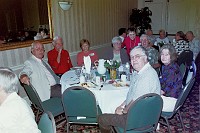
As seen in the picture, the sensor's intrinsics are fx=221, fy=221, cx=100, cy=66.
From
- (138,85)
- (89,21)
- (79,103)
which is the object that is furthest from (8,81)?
(89,21)

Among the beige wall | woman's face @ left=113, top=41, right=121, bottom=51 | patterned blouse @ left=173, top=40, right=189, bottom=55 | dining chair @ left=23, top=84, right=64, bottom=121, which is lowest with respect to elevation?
dining chair @ left=23, top=84, right=64, bottom=121

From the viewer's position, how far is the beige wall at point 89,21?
474cm

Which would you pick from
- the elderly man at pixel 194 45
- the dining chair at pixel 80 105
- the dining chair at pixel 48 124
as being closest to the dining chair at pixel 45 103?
the dining chair at pixel 80 105

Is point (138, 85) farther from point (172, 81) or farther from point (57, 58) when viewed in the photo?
point (57, 58)

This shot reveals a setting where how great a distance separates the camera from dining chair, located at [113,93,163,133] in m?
2.00

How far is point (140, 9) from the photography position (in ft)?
26.8

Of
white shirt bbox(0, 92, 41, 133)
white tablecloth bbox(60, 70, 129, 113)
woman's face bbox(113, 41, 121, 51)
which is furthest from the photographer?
woman's face bbox(113, 41, 121, 51)

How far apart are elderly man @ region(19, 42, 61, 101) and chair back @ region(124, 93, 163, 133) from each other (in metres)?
1.57

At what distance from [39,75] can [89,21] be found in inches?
106

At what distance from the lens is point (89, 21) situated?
552cm

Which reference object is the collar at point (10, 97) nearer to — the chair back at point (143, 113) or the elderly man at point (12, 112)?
the elderly man at point (12, 112)

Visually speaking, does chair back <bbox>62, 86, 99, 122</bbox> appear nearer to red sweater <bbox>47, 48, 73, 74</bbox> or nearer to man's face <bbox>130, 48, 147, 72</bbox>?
man's face <bbox>130, 48, 147, 72</bbox>

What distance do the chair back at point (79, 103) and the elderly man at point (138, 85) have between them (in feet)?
0.49

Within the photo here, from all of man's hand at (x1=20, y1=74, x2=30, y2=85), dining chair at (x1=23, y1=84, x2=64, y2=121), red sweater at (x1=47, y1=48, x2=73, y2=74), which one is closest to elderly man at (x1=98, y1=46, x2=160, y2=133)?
dining chair at (x1=23, y1=84, x2=64, y2=121)
